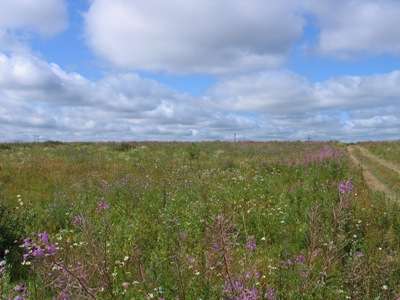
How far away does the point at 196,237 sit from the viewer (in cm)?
924

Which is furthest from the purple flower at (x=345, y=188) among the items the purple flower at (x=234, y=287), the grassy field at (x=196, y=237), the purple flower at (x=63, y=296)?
the purple flower at (x=63, y=296)

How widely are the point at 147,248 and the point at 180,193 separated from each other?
206 inches

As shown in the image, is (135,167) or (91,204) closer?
(91,204)

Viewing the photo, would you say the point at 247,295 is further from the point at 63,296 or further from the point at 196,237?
the point at 196,237

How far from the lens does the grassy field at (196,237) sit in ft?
11.4

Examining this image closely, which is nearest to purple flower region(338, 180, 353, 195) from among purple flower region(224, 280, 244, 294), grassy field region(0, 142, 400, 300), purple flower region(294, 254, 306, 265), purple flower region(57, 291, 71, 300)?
grassy field region(0, 142, 400, 300)

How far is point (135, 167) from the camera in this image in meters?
22.5

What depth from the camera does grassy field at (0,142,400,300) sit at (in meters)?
3.47

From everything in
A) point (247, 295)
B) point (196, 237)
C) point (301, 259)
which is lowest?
point (196, 237)

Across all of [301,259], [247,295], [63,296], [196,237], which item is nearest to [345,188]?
[301,259]

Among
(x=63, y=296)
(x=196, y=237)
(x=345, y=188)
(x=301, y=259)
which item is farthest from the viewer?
(x=196, y=237)

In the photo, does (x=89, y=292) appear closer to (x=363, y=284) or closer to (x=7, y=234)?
(x=363, y=284)

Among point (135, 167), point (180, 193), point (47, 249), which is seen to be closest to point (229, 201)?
point (180, 193)

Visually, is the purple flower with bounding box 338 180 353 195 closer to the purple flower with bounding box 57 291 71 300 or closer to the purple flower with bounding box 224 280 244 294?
the purple flower with bounding box 224 280 244 294
